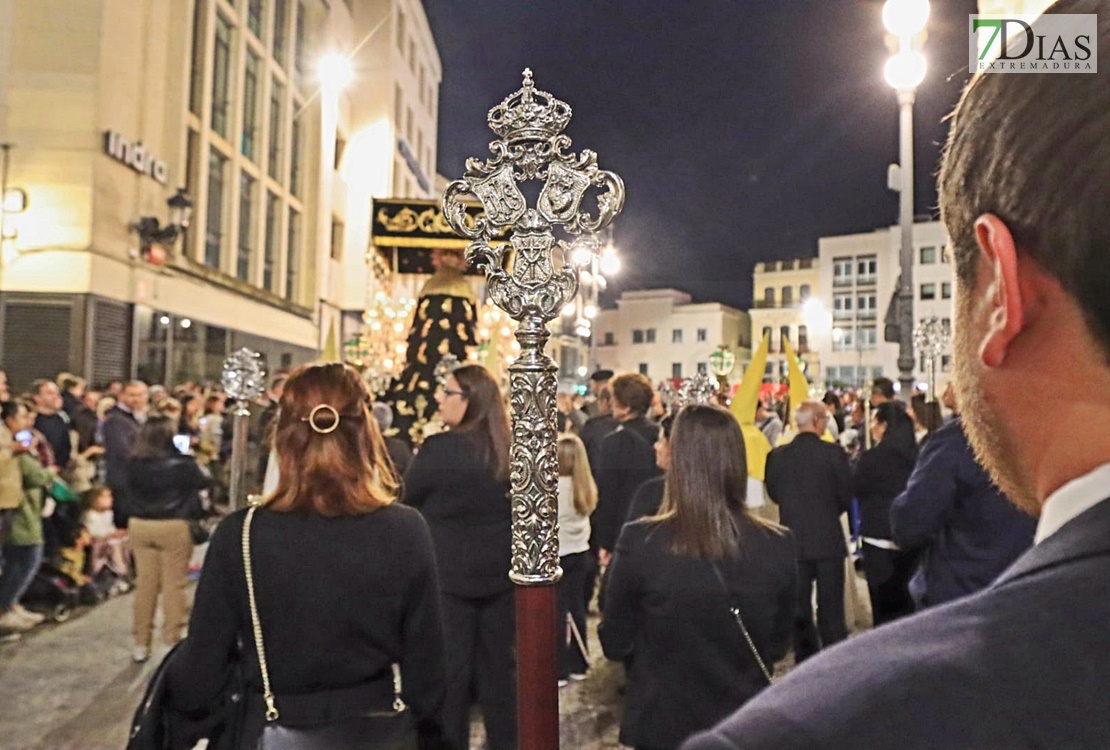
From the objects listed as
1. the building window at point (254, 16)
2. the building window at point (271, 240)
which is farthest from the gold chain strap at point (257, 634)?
the building window at point (271, 240)

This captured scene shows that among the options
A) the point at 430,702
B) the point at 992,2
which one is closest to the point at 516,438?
A: the point at 430,702

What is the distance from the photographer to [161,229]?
15.3m

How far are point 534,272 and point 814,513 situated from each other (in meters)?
4.65

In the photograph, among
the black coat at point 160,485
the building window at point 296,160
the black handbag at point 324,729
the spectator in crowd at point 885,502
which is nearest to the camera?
the black handbag at point 324,729

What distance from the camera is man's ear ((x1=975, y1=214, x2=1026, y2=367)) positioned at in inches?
32.0

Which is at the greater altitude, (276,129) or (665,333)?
(276,129)

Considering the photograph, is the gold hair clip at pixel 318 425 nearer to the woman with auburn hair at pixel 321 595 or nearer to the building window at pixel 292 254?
the woman with auburn hair at pixel 321 595

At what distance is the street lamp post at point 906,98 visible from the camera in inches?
409

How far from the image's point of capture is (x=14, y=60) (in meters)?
13.3

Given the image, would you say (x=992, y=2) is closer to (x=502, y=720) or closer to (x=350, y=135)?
(x=502, y=720)

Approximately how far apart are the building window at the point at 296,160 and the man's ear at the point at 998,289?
2578cm

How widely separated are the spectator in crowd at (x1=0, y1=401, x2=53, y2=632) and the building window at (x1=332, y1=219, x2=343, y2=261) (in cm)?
2225

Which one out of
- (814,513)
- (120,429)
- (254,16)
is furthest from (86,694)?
(254,16)

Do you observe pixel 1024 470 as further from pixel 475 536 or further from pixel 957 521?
pixel 475 536
